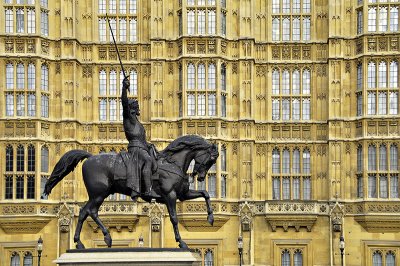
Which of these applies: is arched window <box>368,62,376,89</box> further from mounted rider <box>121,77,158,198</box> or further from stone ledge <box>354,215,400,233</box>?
mounted rider <box>121,77,158,198</box>

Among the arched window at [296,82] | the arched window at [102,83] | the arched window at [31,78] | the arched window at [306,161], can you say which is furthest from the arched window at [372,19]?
the arched window at [31,78]

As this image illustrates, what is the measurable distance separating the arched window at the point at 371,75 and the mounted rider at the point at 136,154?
85.3 ft

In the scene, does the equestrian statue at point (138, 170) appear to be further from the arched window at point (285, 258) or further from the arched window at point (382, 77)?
the arched window at point (382, 77)

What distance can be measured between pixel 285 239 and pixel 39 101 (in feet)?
46.3

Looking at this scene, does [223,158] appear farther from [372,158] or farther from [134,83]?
[372,158]

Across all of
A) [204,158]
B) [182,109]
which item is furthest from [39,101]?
[204,158]

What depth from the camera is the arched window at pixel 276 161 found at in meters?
50.3

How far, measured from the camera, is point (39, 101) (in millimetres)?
48781

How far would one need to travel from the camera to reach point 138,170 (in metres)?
24.7

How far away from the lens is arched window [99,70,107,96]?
50562 mm

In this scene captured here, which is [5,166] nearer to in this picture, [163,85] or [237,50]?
[163,85]

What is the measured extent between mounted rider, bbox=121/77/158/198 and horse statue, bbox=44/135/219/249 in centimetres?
25

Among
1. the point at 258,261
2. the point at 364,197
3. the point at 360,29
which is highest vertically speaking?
the point at 360,29

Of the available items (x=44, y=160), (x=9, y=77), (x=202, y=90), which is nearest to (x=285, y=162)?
(x=202, y=90)
